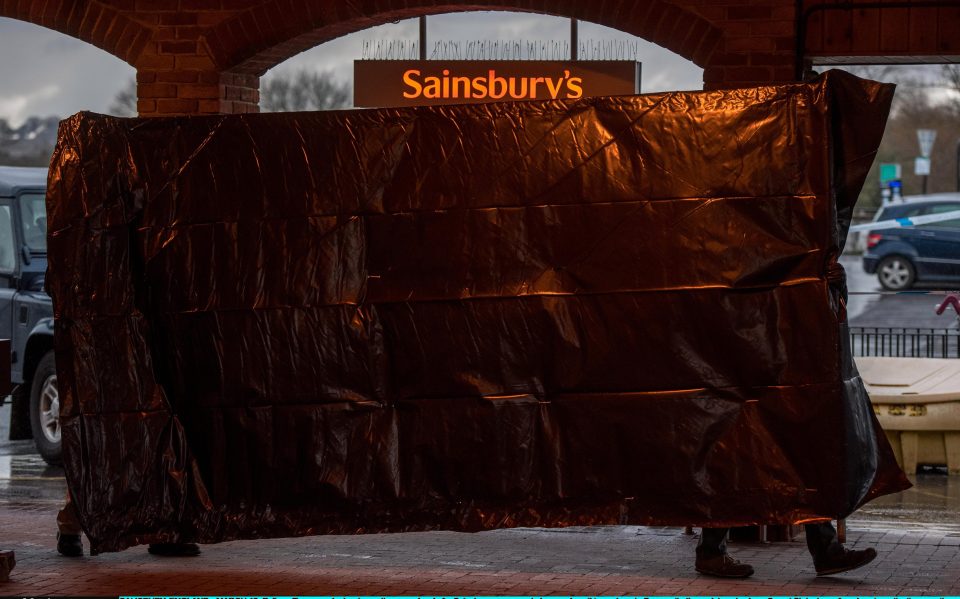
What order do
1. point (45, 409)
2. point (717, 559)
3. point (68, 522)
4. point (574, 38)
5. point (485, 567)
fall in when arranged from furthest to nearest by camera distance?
point (45, 409)
point (574, 38)
point (68, 522)
point (485, 567)
point (717, 559)

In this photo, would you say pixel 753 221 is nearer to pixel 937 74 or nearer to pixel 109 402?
pixel 109 402

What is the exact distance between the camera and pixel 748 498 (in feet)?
22.1

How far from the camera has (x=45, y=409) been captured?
1283 cm

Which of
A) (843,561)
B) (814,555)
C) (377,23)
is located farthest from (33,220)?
(843,561)

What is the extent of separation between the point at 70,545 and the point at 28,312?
597 centimetres

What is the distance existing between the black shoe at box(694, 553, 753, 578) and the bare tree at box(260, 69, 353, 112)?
771cm

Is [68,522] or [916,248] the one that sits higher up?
[916,248]

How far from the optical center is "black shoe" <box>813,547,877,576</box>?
22.1 ft

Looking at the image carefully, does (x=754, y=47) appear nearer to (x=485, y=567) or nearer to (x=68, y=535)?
(x=485, y=567)

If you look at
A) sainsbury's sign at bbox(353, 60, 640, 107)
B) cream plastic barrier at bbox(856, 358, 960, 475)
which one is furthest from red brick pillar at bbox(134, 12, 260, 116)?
cream plastic barrier at bbox(856, 358, 960, 475)

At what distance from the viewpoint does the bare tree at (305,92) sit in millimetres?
14295

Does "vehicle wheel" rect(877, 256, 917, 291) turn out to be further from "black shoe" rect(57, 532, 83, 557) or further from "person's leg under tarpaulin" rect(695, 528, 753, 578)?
"black shoe" rect(57, 532, 83, 557)

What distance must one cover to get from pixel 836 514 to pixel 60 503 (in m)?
5.71

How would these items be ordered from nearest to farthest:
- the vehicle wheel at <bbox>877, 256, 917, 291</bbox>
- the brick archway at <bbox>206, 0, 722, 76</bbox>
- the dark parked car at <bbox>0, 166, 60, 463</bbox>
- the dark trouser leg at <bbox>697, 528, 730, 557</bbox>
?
1. the dark trouser leg at <bbox>697, 528, 730, 557</bbox>
2. the brick archway at <bbox>206, 0, 722, 76</bbox>
3. the dark parked car at <bbox>0, 166, 60, 463</bbox>
4. the vehicle wheel at <bbox>877, 256, 917, 291</bbox>
